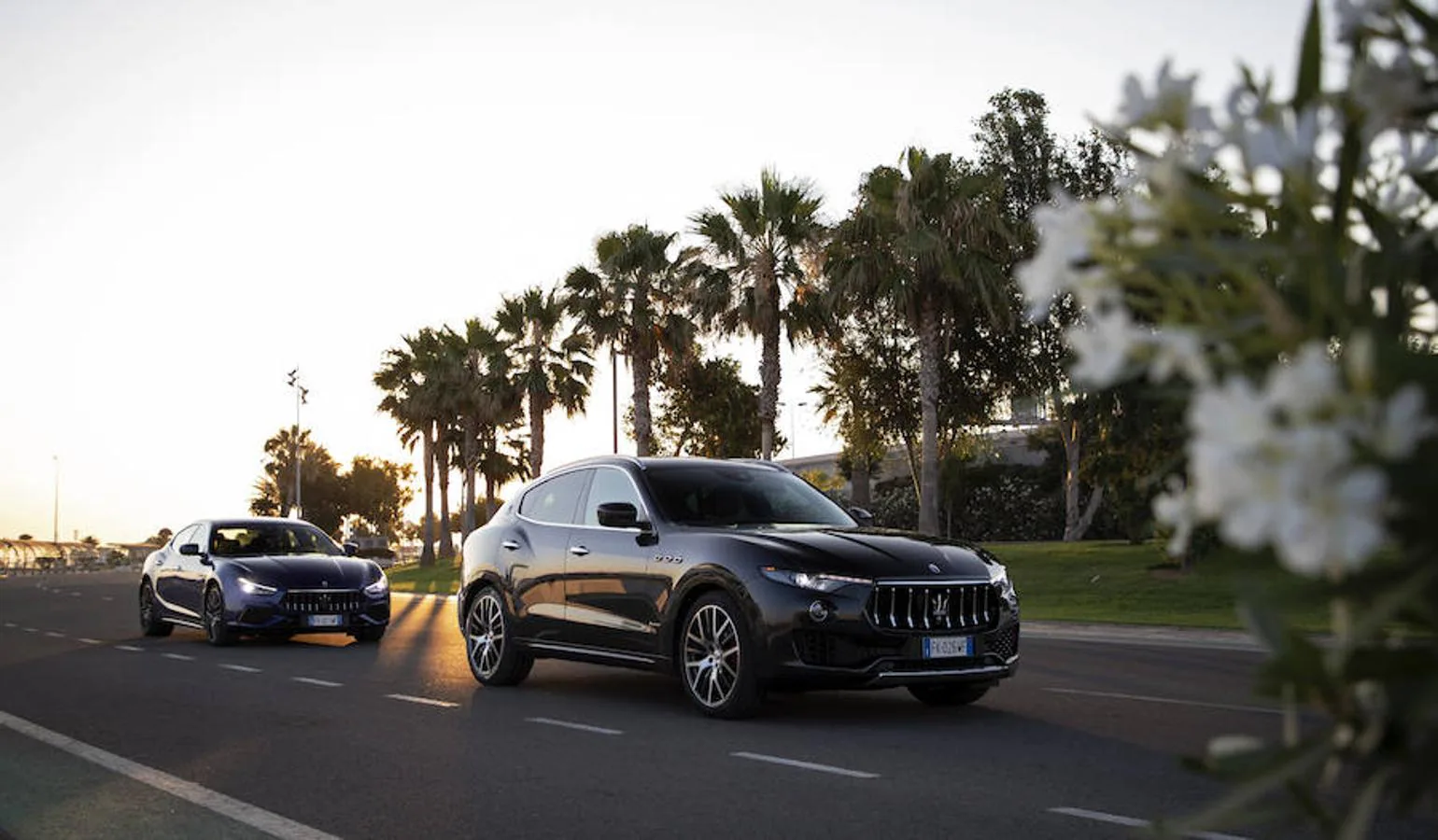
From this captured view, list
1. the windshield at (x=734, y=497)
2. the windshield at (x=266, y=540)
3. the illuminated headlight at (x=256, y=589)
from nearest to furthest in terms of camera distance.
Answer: the windshield at (x=734, y=497), the illuminated headlight at (x=256, y=589), the windshield at (x=266, y=540)

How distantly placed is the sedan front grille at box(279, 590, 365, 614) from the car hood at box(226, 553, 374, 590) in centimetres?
6

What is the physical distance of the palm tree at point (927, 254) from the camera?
36594 mm

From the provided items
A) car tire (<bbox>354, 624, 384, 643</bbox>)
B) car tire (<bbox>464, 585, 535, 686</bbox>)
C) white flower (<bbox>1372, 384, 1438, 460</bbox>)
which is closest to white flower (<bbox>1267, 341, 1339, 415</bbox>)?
white flower (<bbox>1372, 384, 1438, 460</bbox>)

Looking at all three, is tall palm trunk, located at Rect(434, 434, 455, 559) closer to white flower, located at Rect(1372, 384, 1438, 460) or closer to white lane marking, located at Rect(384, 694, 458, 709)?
white lane marking, located at Rect(384, 694, 458, 709)

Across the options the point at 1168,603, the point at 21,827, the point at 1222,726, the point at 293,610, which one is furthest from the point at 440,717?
the point at 1168,603

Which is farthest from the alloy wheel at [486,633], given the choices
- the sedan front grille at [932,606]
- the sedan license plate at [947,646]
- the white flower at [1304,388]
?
the white flower at [1304,388]

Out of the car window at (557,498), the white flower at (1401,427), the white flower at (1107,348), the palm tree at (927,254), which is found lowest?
the white flower at (1401,427)

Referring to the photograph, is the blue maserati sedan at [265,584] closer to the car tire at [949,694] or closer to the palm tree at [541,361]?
the car tire at [949,694]

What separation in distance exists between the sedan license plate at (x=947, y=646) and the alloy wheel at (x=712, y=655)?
1236mm

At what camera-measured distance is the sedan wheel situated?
18531 millimetres

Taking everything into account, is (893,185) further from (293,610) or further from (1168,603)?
(293,610)

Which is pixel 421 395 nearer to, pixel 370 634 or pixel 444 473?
pixel 444 473

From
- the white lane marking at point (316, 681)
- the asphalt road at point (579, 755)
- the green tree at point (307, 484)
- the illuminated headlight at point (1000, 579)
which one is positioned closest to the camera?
the asphalt road at point (579, 755)

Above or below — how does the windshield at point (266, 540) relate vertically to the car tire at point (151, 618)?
above
